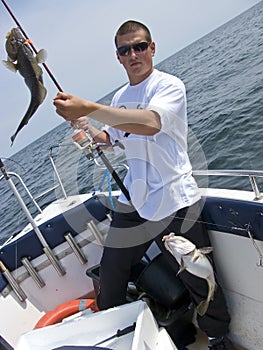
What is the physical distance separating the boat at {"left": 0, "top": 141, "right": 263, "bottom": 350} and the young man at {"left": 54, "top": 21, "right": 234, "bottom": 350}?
0.60 ft

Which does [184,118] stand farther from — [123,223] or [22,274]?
[22,274]

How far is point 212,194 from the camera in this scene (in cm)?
257

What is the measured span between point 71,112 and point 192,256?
113cm

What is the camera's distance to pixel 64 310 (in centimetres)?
316

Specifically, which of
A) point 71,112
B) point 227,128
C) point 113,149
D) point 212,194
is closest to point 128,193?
point 113,149

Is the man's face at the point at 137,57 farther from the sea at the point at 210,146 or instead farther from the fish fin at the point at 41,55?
the sea at the point at 210,146

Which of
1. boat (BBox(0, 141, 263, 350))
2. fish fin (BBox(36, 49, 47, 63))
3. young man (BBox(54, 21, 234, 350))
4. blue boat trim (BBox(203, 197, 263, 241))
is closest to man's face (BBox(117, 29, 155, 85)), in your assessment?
young man (BBox(54, 21, 234, 350))

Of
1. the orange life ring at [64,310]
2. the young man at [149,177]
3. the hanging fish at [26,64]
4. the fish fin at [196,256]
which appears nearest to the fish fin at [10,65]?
the hanging fish at [26,64]

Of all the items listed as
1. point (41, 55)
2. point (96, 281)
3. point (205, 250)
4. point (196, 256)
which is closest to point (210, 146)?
point (96, 281)

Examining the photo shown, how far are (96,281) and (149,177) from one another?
4.40ft

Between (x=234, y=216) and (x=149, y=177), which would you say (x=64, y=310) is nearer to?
(x=149, y=177)

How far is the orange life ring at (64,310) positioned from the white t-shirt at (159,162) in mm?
1269

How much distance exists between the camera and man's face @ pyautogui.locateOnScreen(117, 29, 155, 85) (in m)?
2.17

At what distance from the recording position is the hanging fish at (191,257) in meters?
2.19
